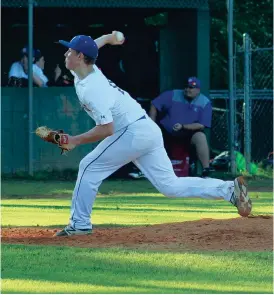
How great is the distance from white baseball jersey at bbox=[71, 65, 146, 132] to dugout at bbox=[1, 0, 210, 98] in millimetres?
9258

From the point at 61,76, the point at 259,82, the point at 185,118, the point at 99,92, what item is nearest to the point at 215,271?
the point at 99,92

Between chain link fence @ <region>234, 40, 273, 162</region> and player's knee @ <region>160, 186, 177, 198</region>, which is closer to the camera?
player's knee @ <region>160, 186, 177, 198</region>

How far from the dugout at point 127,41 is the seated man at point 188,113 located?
4.99ft

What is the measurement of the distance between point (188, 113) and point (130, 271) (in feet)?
33.5

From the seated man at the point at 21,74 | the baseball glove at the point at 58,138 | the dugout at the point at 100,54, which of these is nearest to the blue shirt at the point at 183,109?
the dugout at the point at 100,54

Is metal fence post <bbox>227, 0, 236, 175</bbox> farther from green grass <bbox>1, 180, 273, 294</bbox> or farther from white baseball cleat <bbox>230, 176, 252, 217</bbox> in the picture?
white baseball cleat <bbox>230, 176, 252, 217</bbox>

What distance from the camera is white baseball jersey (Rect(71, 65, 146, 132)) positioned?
1004 cm

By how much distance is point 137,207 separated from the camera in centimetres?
1360

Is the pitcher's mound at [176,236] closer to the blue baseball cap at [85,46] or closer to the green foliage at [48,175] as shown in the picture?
the blue baseball cap at [85,46]

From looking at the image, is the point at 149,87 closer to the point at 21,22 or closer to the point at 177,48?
the point at 177,48

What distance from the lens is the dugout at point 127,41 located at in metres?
20.0

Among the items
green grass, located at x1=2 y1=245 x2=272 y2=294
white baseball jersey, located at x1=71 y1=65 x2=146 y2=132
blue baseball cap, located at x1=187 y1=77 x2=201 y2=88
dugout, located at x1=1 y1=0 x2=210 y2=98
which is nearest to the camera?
green grass, located at x1=2 y1=245 x2=272 y2=294

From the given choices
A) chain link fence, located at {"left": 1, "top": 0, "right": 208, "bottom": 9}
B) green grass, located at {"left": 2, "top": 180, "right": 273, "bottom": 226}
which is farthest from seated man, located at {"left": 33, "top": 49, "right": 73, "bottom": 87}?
green grass, located at {"left": 2, "top": 180, "right": 273, "bottom": 226}

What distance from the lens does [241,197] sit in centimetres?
1088
